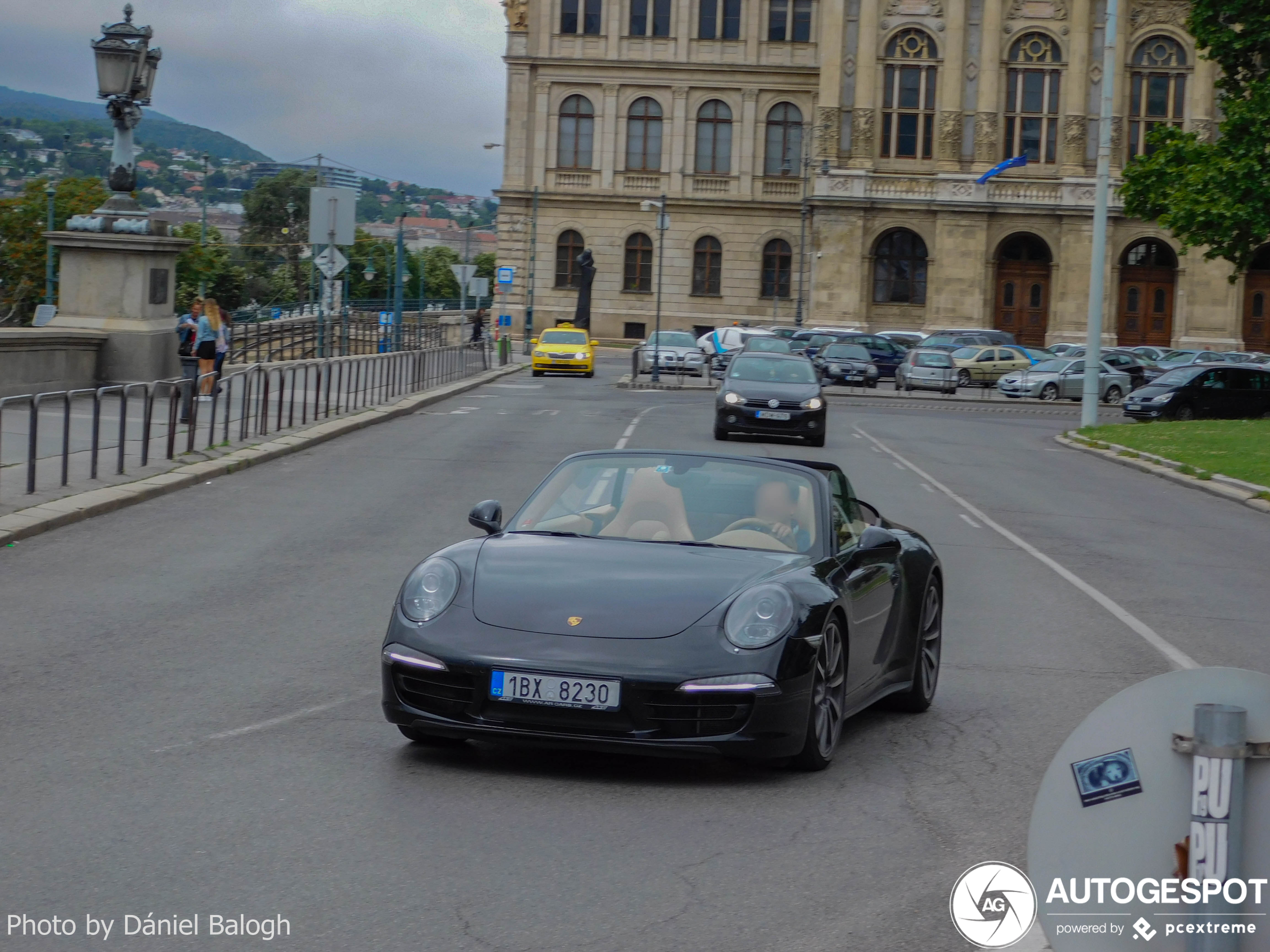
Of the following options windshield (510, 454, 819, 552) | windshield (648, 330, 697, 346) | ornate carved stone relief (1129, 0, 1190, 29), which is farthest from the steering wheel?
ornate carved stone relief (1129, 0, 1190, 29)

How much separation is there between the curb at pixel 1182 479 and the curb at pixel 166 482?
502 inches

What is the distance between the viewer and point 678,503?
7.64 metres

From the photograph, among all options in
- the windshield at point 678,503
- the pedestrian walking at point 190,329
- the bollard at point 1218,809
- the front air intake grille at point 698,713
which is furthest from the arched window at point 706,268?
the bollard at point 1218,809

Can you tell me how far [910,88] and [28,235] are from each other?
130 feet

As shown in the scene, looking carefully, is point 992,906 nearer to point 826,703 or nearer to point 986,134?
point 826,703

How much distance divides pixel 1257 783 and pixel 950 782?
3.58 metres

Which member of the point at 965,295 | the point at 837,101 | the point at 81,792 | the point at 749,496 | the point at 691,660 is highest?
the point at 837,101

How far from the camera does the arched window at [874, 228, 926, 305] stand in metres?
75.3

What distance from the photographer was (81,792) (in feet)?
19.5

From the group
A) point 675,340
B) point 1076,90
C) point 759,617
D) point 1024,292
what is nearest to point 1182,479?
point 759,617

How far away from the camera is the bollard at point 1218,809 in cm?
310

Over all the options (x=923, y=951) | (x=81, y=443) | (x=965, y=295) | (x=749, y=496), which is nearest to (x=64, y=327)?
(x=81, y=443)

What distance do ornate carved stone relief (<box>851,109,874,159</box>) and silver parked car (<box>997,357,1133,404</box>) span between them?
24191mm

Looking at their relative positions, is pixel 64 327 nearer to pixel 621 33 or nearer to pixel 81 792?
pixel 81 792
